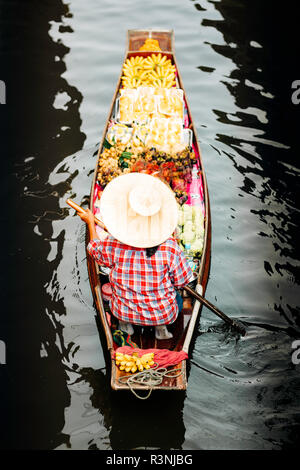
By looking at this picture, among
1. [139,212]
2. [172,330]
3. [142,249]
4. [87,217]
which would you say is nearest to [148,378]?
[172,330]

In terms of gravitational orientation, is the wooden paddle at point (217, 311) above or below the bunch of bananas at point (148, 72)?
below

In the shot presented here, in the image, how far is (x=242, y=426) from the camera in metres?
4.87

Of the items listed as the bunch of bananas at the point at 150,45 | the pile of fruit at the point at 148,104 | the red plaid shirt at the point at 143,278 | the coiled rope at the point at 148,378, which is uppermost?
the bunch of bananas at the point at 150,45

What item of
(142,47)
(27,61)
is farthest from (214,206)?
(27,61)

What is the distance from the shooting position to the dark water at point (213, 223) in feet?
16.1

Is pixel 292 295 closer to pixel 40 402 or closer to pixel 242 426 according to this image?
pixel 242 426

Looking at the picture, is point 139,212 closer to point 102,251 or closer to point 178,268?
point 102,251

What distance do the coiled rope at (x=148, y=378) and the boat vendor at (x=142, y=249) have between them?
1.51 ft

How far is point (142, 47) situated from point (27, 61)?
97.6 inches

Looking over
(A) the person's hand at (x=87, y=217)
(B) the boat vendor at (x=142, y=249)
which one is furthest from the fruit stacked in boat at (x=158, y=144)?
(B) the boat vendor at (x=142, y=249)

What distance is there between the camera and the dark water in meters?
4.91

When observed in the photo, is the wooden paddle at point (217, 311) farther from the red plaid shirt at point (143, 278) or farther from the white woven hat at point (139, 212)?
the white woven hat at point (139, 212)

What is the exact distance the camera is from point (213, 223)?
6875mm

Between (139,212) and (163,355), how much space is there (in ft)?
4.01
